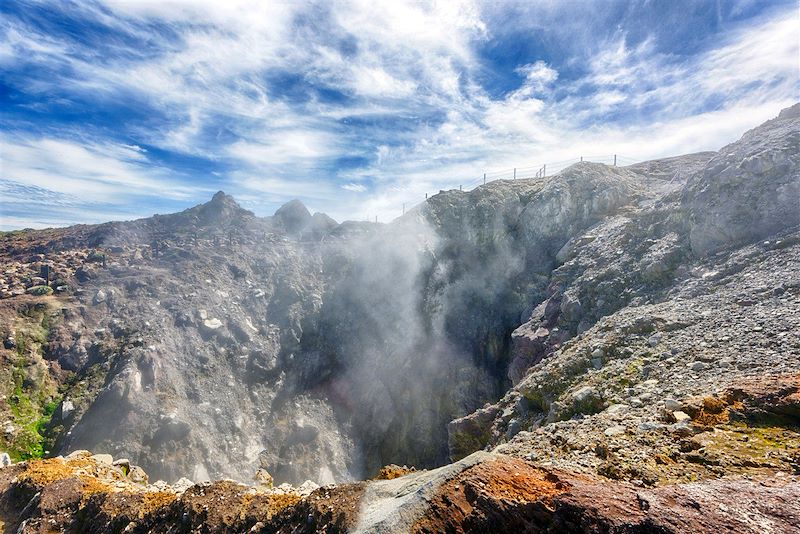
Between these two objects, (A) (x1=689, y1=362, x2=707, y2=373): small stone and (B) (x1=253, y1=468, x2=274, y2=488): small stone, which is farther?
(B) (x1=253, y1=468, x2=274, y2=488): small stone

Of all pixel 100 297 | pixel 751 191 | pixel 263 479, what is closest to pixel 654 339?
pixel 751 191

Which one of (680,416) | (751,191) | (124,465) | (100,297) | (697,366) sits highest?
(751,191)

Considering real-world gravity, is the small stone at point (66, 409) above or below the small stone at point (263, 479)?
→ below

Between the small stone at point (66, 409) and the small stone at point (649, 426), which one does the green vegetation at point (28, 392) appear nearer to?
the small stone at point (66, 409)

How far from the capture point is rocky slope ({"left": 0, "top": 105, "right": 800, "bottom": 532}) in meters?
8.05

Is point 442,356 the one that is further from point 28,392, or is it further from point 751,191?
point 28,392

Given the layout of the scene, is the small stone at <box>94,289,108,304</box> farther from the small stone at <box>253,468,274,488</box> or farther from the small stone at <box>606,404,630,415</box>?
the small stone at <box>606,404,630,415</box>

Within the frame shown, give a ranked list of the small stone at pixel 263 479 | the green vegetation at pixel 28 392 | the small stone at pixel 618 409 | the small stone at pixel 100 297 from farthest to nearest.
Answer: the small stone at pixel 100 297 < the green vegetation at pixel 28 392 < the small stone at pixel 263 479 < the small stone at pixel 618 409

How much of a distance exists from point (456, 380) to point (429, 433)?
20.8 feet

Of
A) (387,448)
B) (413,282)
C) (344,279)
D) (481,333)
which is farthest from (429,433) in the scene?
(344,279)

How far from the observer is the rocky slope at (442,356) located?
26.4 ft

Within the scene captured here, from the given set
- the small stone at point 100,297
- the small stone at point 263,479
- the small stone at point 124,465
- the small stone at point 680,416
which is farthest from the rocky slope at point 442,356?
the small stone at point 263,479

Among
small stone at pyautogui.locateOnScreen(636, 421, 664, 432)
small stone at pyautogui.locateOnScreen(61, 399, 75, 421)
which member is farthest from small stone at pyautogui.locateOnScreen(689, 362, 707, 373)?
small stone at pyautogui.locateOnScreen(61, 399, 75, 421)

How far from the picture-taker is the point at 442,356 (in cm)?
4253
